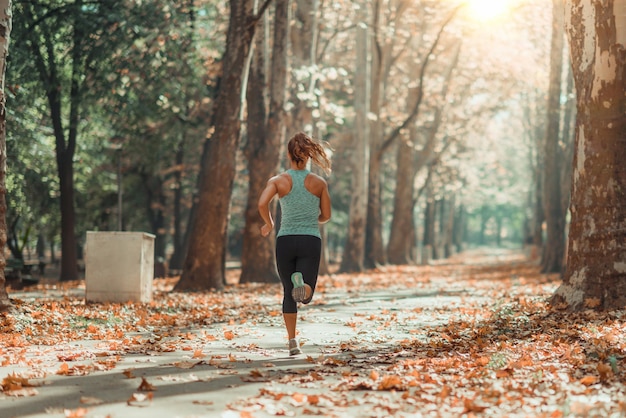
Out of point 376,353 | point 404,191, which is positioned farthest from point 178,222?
point 376,353

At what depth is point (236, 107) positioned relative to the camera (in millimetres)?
16078

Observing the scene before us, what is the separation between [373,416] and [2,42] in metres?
7.06

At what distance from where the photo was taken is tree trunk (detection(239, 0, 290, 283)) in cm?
1881

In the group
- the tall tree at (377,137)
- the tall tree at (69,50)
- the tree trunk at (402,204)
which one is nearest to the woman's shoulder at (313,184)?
the tall tree at (69,50)

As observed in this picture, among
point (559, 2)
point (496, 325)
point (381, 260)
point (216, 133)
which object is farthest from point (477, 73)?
point (496, 325)

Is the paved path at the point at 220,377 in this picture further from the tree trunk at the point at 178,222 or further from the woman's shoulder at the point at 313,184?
the tree trunk at the point at 178,222

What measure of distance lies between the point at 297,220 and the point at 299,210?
92 mm

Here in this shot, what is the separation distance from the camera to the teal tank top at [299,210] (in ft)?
24.1

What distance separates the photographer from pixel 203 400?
17.5 ft

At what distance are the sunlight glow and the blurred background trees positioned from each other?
116mm

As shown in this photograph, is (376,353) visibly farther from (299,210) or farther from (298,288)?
(299,210)

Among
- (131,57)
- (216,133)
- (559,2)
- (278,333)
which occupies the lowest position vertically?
(278,333)

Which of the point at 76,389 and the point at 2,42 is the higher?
the point at 2,42

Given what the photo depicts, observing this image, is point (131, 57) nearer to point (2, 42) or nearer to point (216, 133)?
point (216, 133)
